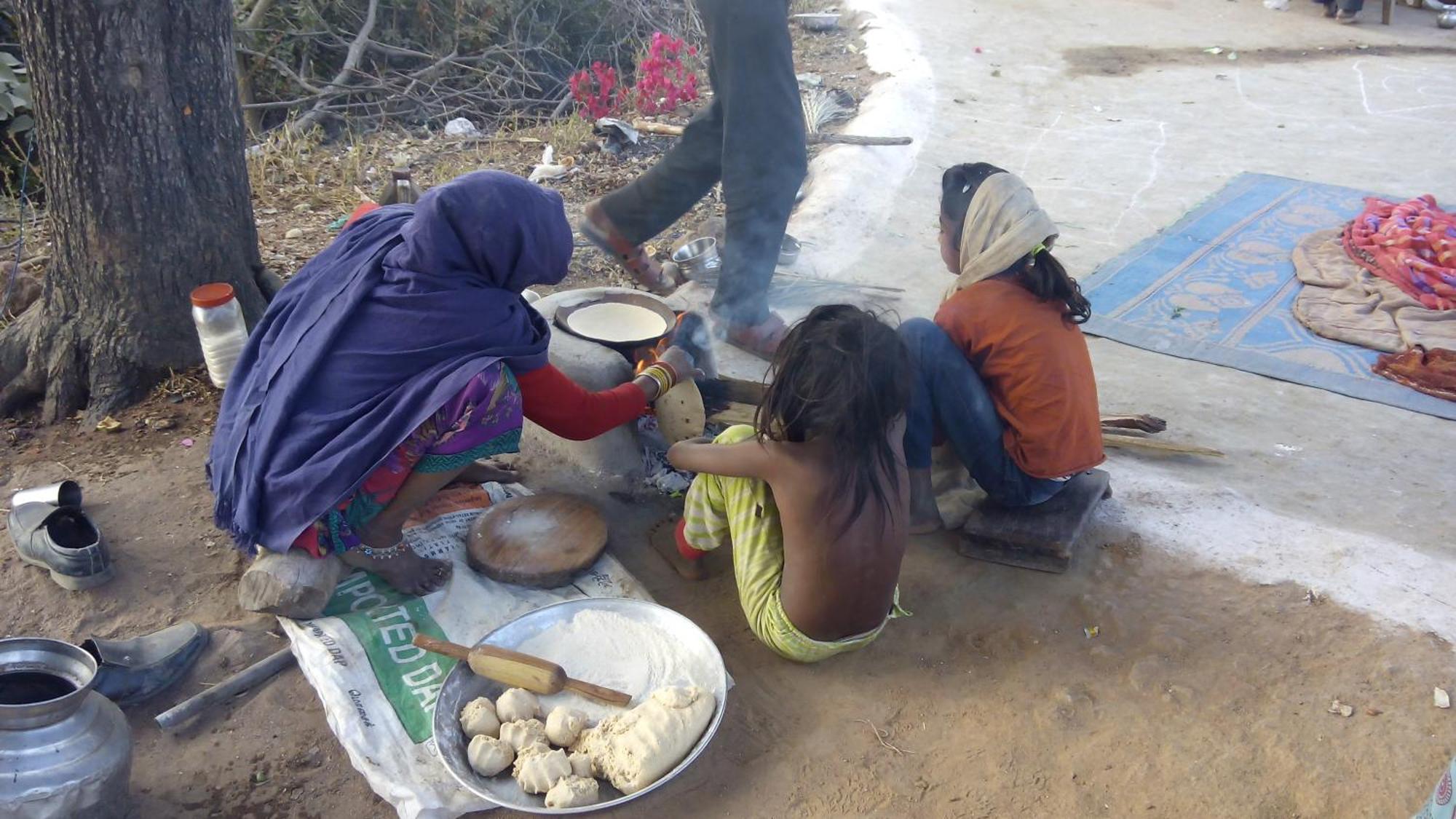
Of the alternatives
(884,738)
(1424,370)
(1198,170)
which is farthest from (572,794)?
(1198,170)

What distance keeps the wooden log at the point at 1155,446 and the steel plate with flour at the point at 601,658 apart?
63.7 inches

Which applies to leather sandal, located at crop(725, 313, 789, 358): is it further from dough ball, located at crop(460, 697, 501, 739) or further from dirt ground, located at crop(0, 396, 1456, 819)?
dough ball, located at crop(460, 697, 501, 739)

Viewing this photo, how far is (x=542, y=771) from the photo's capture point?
2070 millimetres

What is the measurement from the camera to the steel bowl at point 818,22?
864cm

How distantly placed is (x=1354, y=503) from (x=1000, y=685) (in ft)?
4.77

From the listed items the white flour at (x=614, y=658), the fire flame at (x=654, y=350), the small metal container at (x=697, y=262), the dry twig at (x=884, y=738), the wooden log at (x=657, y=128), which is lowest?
the dry twig at (x=884, y=738)

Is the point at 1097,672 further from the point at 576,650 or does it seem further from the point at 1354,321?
the point at 1354,321

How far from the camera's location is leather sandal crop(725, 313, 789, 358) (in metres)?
3.87

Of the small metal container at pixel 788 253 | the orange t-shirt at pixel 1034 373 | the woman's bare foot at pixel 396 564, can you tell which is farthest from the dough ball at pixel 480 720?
Answer: the small metal container at pixel 788 253

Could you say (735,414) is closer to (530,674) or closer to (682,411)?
(682,411)

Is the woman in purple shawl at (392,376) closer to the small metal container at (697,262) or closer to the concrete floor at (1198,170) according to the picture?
the concrete floor at (1198,170)

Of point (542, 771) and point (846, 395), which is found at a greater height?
point (846, 395)

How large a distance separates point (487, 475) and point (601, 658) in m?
0.95

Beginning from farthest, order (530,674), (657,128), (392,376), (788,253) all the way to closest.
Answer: (657,128), (788,253), (392,376), (530,674)
